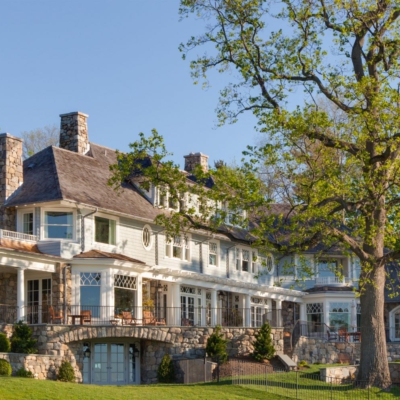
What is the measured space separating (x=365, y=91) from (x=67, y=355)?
1438cm

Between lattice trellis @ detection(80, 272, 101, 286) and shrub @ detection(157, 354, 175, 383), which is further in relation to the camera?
lattice trellis @ detection(80, 272, 101, 286)

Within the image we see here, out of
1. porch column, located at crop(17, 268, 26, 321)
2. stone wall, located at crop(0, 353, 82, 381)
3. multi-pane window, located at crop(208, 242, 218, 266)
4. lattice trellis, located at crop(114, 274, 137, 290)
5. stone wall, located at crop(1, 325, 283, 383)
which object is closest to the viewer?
stone wall, located at crop(0, 353, 82, 381)

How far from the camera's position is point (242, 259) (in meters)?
48.5

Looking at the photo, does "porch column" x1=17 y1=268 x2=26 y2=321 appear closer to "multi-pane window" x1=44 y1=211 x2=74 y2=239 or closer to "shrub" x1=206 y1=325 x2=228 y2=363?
"multi-pane window" x1=44 y1=211 x2=74 y2=239

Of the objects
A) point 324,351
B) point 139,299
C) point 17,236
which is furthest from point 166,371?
point 324,351

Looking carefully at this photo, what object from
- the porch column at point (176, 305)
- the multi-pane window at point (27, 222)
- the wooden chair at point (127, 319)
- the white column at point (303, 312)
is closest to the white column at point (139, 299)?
the wooden chair at point (127, 319)

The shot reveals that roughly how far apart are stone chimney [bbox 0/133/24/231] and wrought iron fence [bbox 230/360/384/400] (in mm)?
11174

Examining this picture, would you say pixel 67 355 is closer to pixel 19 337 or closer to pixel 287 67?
pixel 19 337

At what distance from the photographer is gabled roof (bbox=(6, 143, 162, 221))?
122 feet

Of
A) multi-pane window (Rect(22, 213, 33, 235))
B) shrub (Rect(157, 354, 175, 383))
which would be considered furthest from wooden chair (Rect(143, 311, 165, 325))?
multi-pane window (Rect(22, 213, 33, 235))

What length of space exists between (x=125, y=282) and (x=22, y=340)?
249 inches

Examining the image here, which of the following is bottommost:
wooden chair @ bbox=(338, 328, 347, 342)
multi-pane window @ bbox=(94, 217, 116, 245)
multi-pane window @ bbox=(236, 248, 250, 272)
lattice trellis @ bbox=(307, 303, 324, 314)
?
wooden chair @ bbox=(338, 328, 347, 342)

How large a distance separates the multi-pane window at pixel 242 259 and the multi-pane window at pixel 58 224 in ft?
43.2

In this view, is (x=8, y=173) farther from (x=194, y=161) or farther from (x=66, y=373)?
(x=194, y=161)
